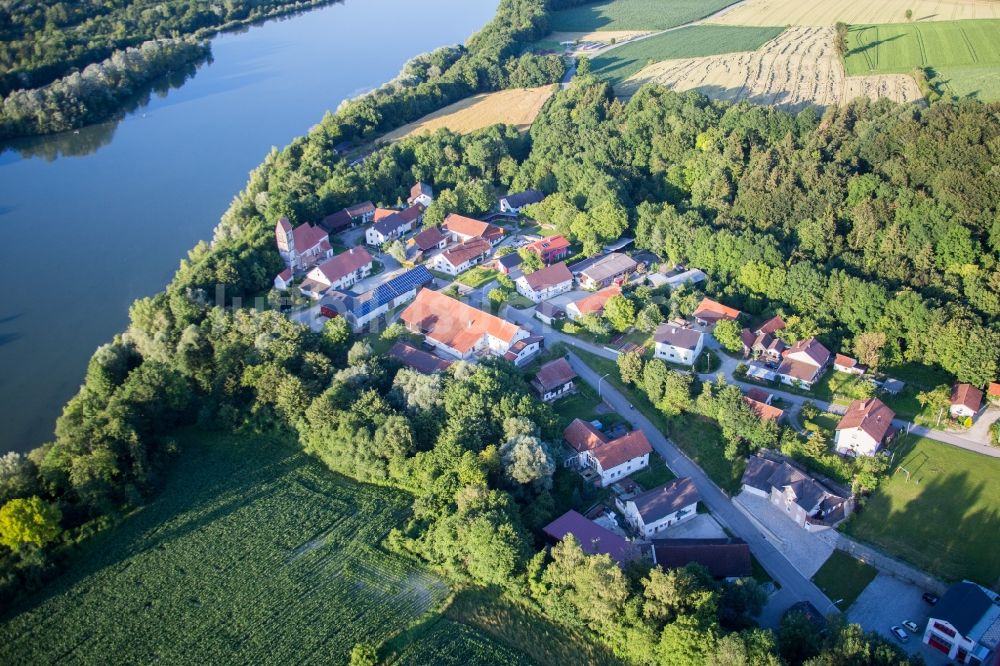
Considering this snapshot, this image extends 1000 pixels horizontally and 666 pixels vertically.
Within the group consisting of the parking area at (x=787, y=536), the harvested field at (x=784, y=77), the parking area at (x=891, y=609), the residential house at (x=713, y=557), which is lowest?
the parking area at (x=891, y=609)

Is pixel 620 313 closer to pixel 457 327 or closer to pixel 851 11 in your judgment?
pixel 457 327

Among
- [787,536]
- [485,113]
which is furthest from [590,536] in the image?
[485,113]

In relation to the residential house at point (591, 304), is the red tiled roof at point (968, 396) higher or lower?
lower

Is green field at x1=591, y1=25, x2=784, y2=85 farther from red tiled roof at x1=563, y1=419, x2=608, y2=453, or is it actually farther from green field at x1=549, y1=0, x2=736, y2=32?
red tiled roof at x1=563, y1=419, x2=608, y2=453

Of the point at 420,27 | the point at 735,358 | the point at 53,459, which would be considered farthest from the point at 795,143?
the point at 420,27

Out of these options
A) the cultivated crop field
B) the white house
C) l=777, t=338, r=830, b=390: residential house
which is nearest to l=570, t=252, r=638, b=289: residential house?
the white house

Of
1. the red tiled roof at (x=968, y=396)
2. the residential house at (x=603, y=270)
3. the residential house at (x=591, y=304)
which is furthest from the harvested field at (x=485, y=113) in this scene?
the red tiled roof at (x=968, y=396)

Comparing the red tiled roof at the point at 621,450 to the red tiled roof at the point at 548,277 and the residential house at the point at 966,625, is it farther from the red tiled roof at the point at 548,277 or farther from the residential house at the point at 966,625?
the red tiled roof at the point at 548,277
